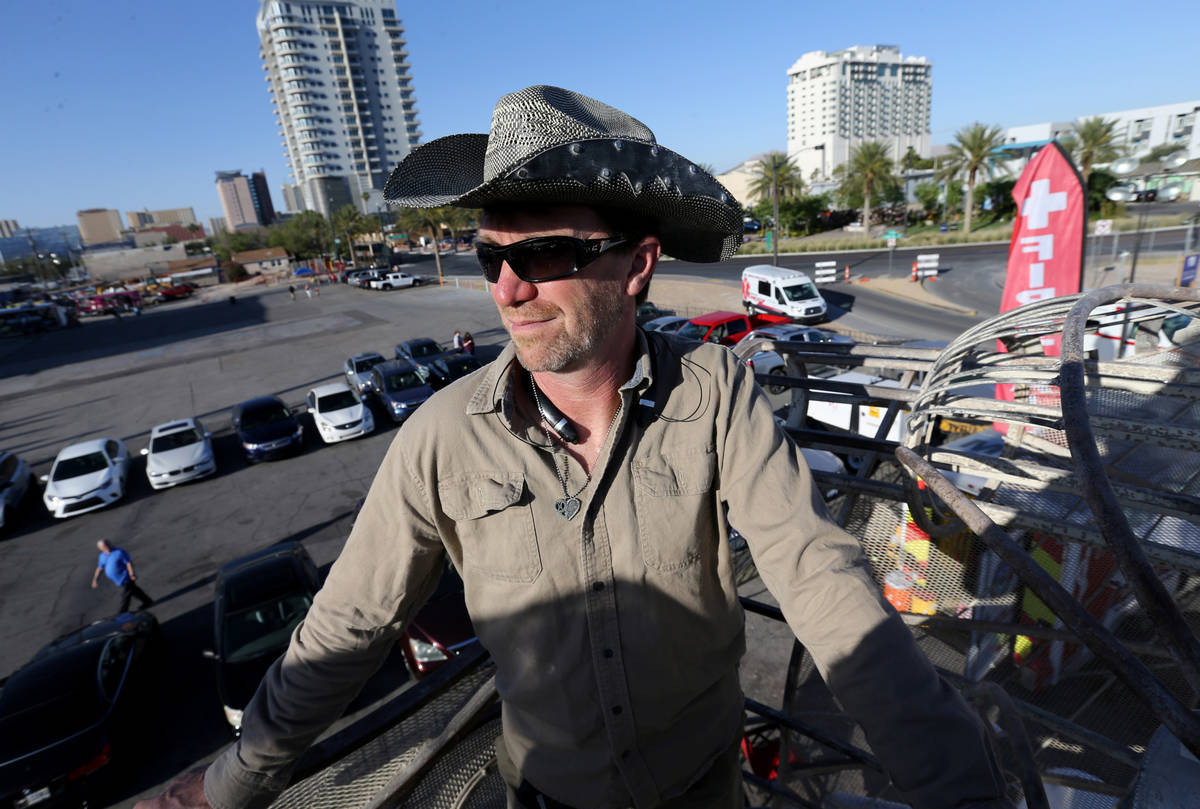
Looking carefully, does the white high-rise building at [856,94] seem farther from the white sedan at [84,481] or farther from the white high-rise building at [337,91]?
the white sedan at [84,481]

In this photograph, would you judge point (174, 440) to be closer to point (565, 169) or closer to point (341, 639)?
point (341, 639)

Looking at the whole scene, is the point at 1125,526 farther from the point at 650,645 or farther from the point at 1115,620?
the point at 1115,620

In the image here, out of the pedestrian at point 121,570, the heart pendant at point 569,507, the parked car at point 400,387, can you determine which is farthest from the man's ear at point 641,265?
the parked car at point 400,387

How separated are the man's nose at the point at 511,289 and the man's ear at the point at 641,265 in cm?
32

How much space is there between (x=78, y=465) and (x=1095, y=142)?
5077 cm

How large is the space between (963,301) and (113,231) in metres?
226

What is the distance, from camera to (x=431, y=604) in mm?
8227

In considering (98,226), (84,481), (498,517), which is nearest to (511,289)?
(498,517)

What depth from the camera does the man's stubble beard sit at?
1.79m

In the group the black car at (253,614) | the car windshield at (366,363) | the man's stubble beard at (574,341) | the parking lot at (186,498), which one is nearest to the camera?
the man's stubble beard at (574,341)

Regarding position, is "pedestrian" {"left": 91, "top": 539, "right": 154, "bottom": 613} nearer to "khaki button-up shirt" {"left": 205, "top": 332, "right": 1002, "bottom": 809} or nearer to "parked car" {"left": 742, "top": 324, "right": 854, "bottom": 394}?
"khaki button-up shirt" {"left": 205, "top": 332, "right": 1002, "bottom": 809}

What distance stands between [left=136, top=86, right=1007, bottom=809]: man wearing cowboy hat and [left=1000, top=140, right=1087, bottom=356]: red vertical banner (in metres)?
11.5

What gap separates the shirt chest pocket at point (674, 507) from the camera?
1.76 meters

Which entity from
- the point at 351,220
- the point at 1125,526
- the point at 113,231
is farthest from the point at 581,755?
the point at 113,231
